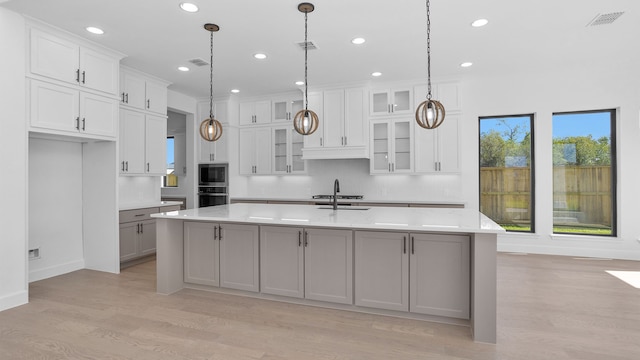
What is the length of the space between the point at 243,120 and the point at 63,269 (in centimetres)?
376

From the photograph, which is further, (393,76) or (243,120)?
(243,120)

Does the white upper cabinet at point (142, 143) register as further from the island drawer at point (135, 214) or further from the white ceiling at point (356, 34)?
the white ceiling at point (356, 34)

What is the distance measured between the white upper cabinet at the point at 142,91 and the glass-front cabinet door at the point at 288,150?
2.02 meters

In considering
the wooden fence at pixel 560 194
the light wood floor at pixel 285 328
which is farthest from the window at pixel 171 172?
the wooden fence at pixel 560 194

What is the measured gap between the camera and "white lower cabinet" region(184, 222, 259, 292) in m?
3.35

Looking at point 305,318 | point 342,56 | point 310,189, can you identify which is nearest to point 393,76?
point 342,56

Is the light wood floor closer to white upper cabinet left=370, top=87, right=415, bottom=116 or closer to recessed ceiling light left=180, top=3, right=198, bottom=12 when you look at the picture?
recessed ceiling light left=180, top=3, right=198, bottom=12

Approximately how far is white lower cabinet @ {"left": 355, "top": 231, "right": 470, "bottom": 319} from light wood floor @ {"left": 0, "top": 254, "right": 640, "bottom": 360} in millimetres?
148

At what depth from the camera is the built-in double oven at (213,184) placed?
664 cm

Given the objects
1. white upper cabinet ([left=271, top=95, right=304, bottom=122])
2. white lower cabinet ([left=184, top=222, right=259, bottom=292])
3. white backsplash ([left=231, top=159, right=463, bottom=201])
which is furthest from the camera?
white upper cabinet ([left=271, top=95, right=304, bottom=122])

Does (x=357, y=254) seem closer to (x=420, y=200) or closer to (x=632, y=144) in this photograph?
(x=420, y=200)

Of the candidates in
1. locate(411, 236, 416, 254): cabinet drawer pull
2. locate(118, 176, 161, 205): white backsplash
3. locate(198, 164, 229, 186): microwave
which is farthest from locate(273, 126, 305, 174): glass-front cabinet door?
locate(411, 236, 416, 254): cabinet drawer pull

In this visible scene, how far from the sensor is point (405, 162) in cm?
566

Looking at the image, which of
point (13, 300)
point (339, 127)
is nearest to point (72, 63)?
point (13, 300)
